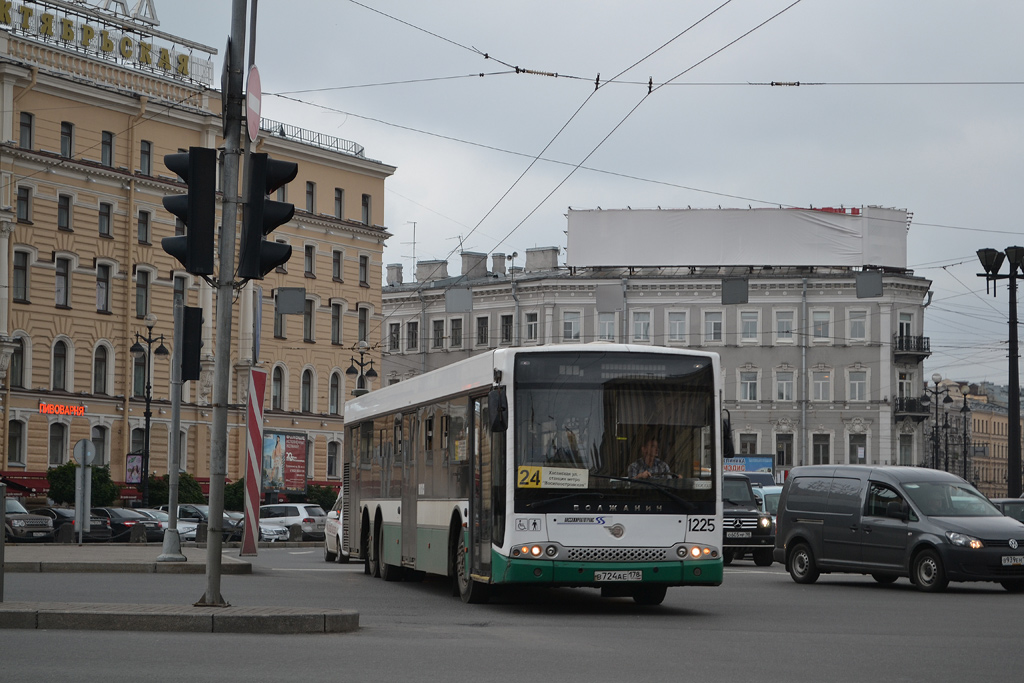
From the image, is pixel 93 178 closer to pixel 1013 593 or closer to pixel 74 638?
pixel 1013 593

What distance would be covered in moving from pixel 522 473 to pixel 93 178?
50708 millimetres

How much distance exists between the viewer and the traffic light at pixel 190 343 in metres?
22.4

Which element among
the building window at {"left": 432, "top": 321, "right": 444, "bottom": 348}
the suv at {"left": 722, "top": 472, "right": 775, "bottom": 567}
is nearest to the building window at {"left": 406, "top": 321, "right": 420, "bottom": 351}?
the building window at {"left": 432, "top": 321, "right": 444, "bottom": 348}

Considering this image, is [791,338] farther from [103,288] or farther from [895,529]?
[895,529]

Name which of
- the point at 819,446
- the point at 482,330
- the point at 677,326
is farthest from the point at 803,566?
the point at 482,330

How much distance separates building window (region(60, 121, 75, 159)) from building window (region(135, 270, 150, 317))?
628 centimetres

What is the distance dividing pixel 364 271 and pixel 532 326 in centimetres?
1133

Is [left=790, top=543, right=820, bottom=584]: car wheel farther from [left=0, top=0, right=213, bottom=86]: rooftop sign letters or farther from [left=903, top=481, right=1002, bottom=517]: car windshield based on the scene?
[left=0, top=0, right=213, bottom=86]: rooftop sign letters

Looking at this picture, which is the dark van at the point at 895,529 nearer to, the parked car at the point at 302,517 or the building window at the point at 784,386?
the parked car at the point at 302,517

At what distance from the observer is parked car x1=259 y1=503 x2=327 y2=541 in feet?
164

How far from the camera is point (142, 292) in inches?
2598

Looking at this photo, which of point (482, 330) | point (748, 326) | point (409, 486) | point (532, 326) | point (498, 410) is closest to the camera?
point (498, 410)

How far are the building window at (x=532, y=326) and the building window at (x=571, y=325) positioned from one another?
1.64 metres

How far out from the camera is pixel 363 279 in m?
78.9
